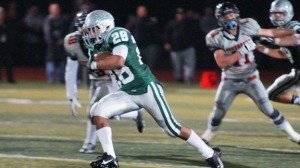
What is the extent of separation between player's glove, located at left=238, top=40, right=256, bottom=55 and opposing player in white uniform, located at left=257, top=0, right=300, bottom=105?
2.67 ft

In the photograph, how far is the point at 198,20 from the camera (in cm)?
1936

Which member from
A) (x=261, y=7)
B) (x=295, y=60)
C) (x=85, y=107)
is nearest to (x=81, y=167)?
(x=295, y=60)

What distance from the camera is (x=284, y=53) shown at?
9320 millimetres

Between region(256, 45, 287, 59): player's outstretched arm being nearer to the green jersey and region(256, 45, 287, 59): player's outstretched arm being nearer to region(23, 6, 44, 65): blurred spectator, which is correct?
the green jersey

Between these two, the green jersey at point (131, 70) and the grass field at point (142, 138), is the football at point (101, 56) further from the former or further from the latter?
the grass field at point (142, 138)

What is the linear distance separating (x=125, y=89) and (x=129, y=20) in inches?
480

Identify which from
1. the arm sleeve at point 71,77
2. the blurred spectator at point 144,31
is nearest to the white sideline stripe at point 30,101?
the blurred spectator at point 144,31

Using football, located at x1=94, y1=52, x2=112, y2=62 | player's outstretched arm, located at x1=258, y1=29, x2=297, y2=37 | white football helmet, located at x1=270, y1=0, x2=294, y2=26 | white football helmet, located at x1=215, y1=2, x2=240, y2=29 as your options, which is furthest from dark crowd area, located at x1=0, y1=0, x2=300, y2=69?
football, located at x1=94, y1=52, x2=112, y2=62

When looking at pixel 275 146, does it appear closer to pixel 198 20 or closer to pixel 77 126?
pixel 77 126

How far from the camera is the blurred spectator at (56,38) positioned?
18.3 meters

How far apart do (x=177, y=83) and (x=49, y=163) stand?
37.7 ft

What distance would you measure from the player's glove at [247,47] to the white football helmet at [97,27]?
1.58 m

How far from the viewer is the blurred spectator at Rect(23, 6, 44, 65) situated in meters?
Answer: 20.7

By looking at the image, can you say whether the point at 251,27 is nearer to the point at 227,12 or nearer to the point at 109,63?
the point at 227,12
